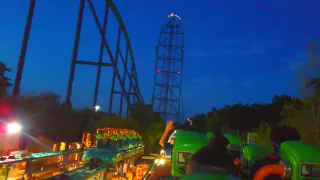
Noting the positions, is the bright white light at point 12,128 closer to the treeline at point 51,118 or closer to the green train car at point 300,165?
the treeline at point 51,118

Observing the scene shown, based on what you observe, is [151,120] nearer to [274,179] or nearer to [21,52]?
[21,52]

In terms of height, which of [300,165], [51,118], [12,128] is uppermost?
[51,118]

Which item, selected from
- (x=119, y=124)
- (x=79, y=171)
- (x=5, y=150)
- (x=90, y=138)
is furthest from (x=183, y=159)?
(x=119, y=124)

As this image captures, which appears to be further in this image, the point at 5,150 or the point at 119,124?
the point at 119,124

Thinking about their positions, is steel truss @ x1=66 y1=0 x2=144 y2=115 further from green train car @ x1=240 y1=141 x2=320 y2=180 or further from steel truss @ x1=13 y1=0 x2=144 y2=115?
→ green train car @ x1=240 y1=141 x2=320 y2=180

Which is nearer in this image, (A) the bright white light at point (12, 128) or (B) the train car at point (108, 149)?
(B) the train car at point (108, 149)

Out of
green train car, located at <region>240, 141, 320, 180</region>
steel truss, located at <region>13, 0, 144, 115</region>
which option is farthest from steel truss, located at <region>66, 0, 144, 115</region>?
green train car, located at <region>240, 141, 320, 180</region>

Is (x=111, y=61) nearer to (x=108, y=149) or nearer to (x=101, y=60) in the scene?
(x=101, y=60)

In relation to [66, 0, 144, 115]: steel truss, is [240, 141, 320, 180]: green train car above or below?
below

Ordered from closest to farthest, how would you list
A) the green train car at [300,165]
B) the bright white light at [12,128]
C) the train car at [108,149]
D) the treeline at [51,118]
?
the green train car at [300,165] → the train car at [108,149] → the bright white light at [12,128] → the treeline at [51,118]

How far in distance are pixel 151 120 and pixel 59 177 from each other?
28617mm

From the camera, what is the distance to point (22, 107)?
19.8 m

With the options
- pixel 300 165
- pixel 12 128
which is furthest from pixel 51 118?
pixel 300 165

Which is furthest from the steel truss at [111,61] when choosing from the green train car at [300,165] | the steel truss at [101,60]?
the green train car at [300,165]
